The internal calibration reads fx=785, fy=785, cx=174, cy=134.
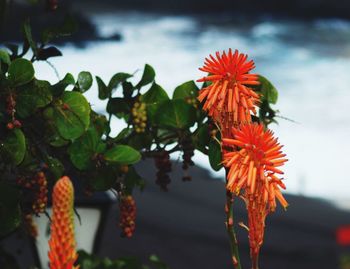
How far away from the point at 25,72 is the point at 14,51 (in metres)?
0.20

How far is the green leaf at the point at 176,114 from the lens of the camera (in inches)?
49.4

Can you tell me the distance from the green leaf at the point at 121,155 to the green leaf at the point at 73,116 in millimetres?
92

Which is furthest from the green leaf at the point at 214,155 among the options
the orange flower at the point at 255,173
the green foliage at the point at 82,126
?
the orange flower at the point at 255,173

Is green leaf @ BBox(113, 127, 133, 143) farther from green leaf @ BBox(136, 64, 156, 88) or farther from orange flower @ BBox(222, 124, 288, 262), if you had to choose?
orange flower @ BBox(222, 124, 288, 262)

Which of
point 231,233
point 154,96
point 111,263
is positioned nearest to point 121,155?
point 154,96

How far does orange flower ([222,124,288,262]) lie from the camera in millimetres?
690

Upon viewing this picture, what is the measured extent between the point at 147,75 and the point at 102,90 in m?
0.08

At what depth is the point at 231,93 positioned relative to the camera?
0.74 meters

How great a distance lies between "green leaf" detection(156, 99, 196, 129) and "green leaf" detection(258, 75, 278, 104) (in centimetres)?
15

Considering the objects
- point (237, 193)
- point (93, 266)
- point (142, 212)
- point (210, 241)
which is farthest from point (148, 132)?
point (210, 241)

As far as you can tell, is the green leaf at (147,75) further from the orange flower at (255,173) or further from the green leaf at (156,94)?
the orange flower at (255,173)

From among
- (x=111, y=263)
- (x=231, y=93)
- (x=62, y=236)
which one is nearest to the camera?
(x=62, y=236)

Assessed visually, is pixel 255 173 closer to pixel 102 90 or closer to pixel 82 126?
pixel 82 126

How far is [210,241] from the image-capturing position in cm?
491
